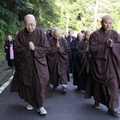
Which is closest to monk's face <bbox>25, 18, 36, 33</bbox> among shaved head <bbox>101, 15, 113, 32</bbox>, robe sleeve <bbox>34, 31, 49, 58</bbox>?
robe sleeve <bbox>34, 31, 49, 58</bbox>

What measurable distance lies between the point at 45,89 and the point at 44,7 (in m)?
12.1

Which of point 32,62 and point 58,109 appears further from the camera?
point 58,109

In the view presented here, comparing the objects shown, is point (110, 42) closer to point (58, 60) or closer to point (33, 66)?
point (33, 66)

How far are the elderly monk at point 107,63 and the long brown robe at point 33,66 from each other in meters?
1.12

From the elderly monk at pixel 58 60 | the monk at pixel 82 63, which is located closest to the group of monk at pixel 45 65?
the monk at pixel 82 63

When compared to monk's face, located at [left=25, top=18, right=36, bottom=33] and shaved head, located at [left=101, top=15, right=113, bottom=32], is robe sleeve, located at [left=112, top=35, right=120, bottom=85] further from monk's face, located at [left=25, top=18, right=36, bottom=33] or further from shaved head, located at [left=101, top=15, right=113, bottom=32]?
monk's face, located at [left=25, top=18, right=36, bottom=33]

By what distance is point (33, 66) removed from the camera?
172 inches

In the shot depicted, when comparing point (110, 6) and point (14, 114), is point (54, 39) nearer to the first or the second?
point (14, 114)

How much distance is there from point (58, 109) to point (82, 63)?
2439mm

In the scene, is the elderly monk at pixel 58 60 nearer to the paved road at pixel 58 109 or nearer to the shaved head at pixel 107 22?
the paved road at pixel 58 109

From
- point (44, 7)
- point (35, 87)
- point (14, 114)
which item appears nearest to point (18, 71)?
point (35, 87)

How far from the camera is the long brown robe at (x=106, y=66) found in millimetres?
4461

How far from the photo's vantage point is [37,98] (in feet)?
14.3

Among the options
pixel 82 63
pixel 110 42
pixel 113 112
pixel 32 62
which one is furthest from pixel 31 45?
pixel 82 63
